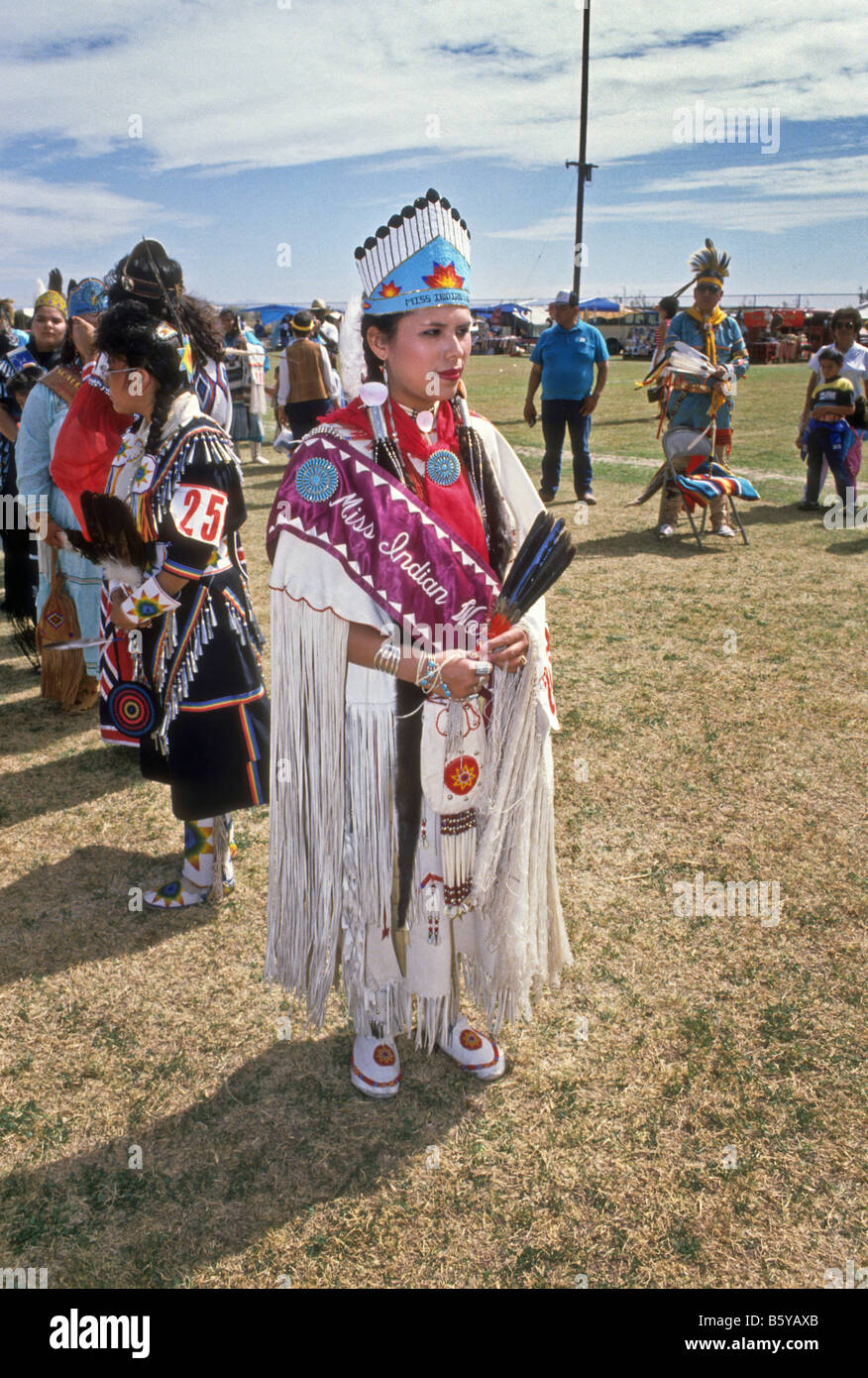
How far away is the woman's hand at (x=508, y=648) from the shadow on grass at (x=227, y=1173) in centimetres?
123

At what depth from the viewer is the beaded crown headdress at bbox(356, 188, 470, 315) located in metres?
2.03

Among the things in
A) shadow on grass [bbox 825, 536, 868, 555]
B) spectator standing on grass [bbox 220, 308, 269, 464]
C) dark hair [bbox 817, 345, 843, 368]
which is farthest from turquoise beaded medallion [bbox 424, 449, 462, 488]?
spectator standing on grass [bbox 220, 308, 269, 464]

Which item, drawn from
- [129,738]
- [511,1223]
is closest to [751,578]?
[129,738]

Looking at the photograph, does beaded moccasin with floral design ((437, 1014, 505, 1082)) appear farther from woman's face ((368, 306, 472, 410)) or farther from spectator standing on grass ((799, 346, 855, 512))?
spectator standing on grass ((799, 346, 855, 512))

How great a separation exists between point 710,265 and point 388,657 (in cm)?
696

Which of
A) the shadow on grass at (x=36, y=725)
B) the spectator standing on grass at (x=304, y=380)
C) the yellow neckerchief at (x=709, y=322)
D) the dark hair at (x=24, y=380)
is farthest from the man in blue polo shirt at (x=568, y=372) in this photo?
the shadow on grass at (x=36, y=725)

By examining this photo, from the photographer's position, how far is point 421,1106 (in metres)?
2.51

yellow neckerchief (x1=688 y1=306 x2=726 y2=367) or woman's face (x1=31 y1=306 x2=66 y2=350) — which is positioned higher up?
yellow neckerchief (x1=688 y1=306 x2=726 y2=367)

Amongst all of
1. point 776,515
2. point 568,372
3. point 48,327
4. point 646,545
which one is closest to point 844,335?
point 776,515

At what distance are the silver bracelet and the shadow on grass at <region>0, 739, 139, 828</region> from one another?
8.43 feet

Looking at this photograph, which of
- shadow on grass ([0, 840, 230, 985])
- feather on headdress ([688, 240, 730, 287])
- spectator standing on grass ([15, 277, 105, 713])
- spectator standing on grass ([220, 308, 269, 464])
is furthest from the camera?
spectator standing on grass ([220, 308, 269, 464])

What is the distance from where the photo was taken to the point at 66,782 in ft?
14.2
